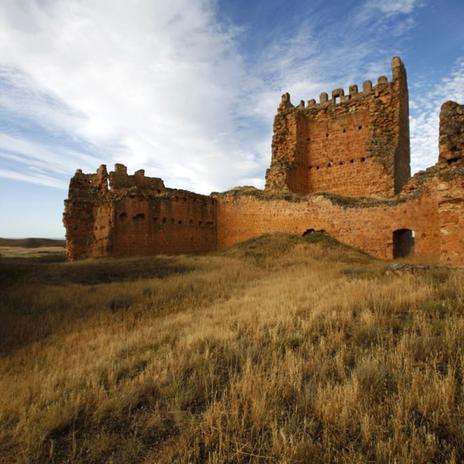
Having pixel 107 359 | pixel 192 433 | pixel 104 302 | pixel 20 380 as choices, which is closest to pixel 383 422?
pixel 192 433

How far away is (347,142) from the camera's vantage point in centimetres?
2005

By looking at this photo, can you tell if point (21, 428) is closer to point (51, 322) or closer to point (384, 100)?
point (51, 322)

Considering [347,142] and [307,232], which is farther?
[347,142]

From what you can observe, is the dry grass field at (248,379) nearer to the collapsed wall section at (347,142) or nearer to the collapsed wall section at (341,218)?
the collapsed wall section at (341,218)

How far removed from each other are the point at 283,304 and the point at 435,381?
3222mm

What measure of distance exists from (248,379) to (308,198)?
561 inches

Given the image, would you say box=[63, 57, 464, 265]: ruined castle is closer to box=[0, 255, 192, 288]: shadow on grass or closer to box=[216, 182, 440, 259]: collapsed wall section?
box=[216, 182, 440, 259]: collapsed wall section

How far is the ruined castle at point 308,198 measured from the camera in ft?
45.9

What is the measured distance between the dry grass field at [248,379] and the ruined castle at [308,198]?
7.94 meters

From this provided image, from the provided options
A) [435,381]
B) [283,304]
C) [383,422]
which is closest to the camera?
[383,422]

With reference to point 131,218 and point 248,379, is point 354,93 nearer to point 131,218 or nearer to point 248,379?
point 131,218

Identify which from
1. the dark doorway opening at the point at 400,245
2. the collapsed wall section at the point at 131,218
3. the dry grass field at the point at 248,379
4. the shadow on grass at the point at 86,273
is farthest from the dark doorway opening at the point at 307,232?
the dry grass field at the point at 248,379

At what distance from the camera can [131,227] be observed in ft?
51.5

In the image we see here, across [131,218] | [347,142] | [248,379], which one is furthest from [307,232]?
[248,379]
